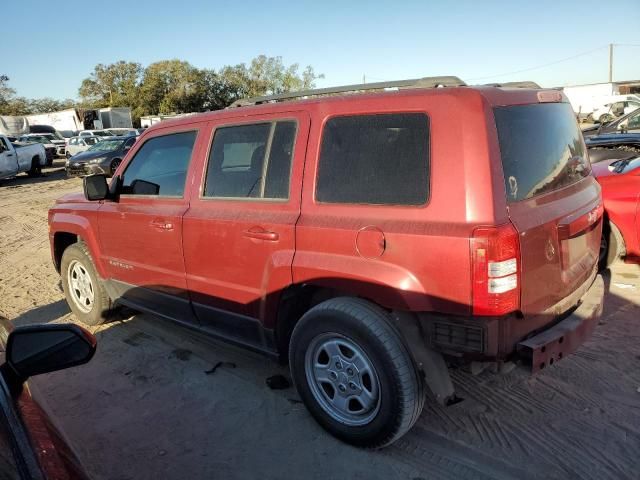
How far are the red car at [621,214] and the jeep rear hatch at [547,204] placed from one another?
6.45ft

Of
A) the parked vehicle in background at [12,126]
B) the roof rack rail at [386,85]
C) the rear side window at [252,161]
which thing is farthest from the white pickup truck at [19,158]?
the roof rack rail at [386,85]

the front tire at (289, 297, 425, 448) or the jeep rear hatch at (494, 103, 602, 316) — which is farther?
the front tire at (289, 297, 425, 448)

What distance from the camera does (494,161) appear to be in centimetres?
234

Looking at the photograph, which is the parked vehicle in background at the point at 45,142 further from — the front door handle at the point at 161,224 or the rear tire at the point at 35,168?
the front door handle at the point at 161,224

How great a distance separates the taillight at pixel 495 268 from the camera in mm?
2260

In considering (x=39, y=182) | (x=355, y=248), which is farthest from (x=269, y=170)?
(x=39, y=182)

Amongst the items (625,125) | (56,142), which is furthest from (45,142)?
(625,125)

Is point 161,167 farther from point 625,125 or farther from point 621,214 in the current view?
point 625,125

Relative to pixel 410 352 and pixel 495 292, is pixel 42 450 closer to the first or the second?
pixel 410 352

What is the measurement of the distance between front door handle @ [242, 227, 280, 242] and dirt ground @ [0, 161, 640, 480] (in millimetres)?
1174

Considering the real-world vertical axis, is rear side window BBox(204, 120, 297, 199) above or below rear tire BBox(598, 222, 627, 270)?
above

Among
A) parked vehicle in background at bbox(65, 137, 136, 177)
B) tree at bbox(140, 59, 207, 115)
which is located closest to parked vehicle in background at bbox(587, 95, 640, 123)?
parked vehicle in background at bbox(65, 137, 136, 177)

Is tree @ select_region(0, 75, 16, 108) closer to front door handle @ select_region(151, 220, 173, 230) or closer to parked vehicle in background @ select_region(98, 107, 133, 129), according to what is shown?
parked vehicle in background @ select_region(98, 107, 133, 129)

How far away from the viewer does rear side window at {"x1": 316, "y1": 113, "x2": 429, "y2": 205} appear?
249 cm
